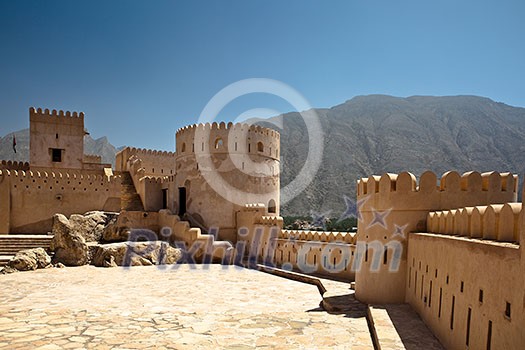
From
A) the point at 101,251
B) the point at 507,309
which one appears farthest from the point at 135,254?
the point at 507,309

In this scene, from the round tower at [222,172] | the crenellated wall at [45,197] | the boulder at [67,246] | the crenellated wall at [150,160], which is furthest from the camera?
the crenellated wall at [150,160]

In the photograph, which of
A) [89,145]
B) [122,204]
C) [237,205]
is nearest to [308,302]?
[237,205]

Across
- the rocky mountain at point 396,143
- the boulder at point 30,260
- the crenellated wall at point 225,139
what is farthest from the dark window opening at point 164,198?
the rocky mountain at point 396,143

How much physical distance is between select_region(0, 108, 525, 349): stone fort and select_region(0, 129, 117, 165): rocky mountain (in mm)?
64118

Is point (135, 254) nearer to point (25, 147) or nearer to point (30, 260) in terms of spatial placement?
point (30, 260)

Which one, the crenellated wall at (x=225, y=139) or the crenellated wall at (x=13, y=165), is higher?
the crenellated wall at (x=225, y=139)

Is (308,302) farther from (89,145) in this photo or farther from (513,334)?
(89,145)

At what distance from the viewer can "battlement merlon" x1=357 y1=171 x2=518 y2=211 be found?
24.0 feet

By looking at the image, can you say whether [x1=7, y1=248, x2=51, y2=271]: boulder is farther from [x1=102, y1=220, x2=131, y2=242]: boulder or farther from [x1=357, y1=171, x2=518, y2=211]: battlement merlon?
[x1=357, y1=171, x2=518, y2=211]: battlement merlon

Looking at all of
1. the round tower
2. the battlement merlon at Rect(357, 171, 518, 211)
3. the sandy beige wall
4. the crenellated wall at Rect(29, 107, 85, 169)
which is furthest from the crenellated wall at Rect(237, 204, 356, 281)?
the crenellated wall at Rect(29, 107, 85, 169)

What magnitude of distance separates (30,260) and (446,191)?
1476 cm

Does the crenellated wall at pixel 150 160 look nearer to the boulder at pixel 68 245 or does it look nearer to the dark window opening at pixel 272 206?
the dark window opening at pixel 272 206

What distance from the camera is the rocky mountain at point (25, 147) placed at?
81.9 metres

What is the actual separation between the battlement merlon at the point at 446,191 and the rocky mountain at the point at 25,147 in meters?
82.2
